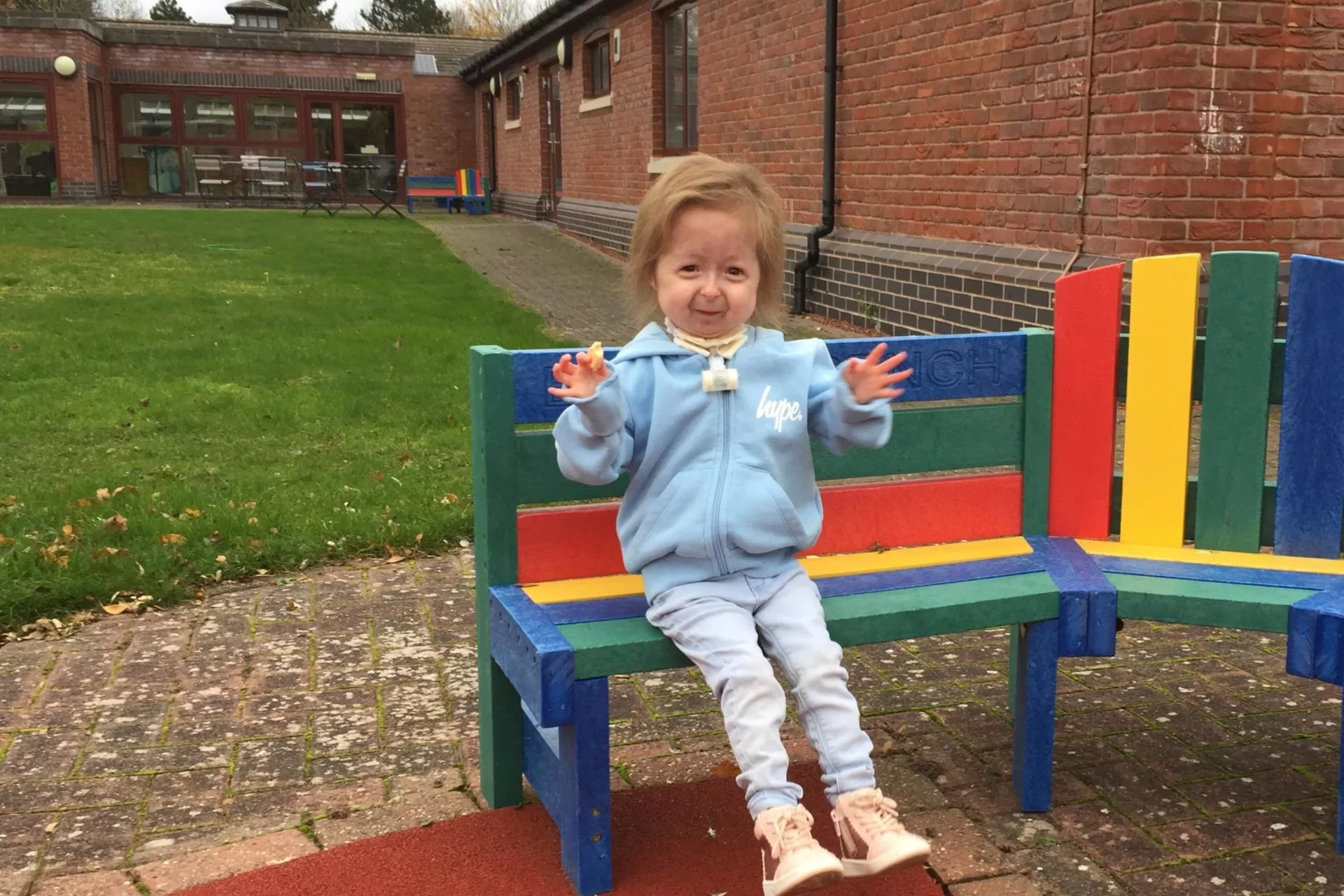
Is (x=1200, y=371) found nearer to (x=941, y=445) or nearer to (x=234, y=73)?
(x=941, y=445)

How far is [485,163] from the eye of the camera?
29.4 metres

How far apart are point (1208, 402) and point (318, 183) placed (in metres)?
25.6

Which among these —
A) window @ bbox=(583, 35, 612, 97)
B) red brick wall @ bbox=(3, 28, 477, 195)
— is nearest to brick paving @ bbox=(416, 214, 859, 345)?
window @ bbox=(583, 35, 612, 97)

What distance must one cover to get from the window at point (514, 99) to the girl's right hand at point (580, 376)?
23433 mm

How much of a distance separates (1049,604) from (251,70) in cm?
3075

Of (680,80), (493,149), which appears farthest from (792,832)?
(493,149)

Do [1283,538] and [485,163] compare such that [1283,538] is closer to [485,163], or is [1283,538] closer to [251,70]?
[485,163]

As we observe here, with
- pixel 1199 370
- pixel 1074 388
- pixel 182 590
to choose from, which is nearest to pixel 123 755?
pixel 182 590

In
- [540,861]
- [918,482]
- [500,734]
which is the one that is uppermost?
[918,482]

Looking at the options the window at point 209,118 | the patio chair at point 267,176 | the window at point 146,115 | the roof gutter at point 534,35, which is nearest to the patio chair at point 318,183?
the patio chair at point 267,176

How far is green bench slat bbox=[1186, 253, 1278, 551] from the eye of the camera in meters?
3.08

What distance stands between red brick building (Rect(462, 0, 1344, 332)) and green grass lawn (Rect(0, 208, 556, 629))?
9.12 ft

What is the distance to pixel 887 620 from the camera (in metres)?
2.70

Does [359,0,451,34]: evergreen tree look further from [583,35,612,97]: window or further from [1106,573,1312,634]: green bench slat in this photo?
[1106,573,1312,634]: green bench slat
